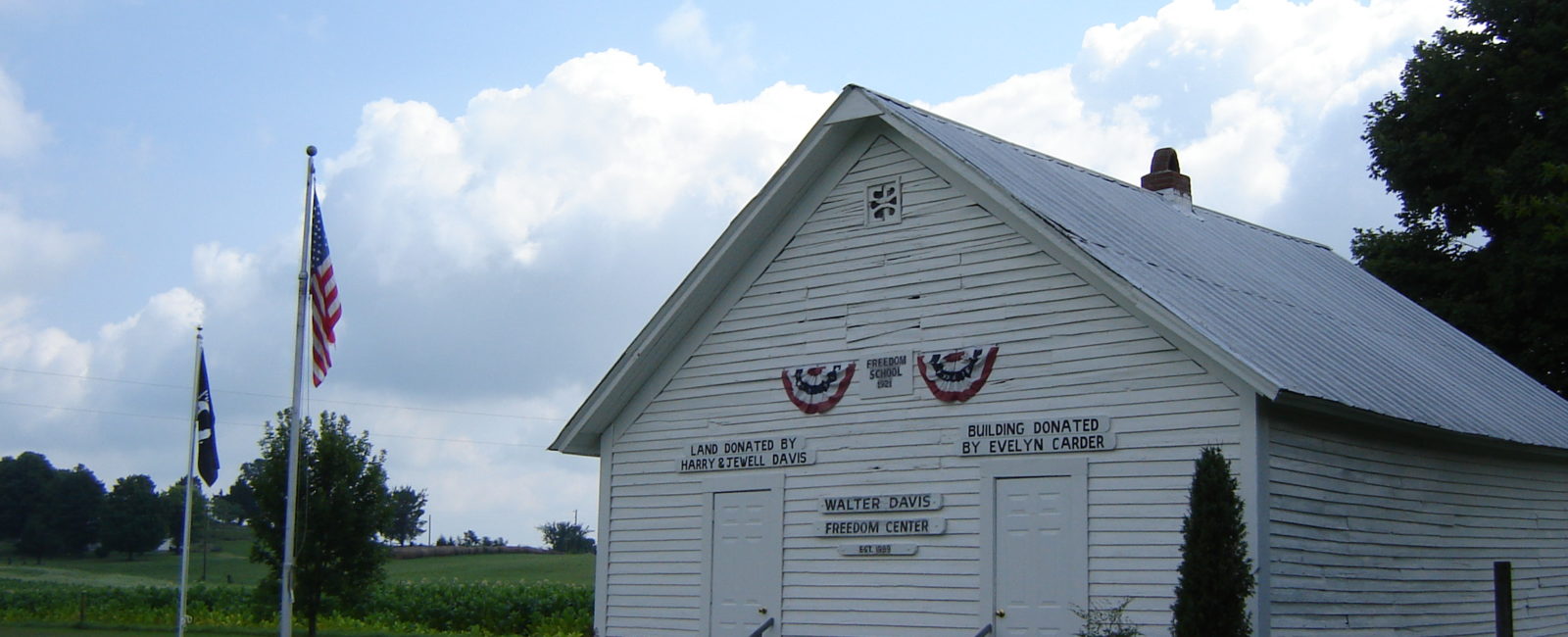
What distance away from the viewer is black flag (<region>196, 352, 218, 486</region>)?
90.0 feet

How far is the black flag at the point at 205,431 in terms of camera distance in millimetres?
27422

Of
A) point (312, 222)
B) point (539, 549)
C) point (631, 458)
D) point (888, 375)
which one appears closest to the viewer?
point (888, 375)

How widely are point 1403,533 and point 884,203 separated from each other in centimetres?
638

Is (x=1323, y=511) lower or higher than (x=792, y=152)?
lower

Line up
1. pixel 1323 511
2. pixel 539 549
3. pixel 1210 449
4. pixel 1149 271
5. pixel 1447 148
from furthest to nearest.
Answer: pixel 539 549 < pixel 1447 148 < pixel 1149 271 < pixel 1323 511 < pixel 1210 449

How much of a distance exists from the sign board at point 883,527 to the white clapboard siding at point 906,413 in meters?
0.10

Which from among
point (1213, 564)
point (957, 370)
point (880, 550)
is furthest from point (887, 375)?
point (1213, 564)

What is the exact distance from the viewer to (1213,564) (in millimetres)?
12938

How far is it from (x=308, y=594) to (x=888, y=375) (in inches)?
684

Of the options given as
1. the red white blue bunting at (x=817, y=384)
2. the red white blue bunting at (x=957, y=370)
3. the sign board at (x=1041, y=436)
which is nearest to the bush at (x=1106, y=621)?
the sign board at (x=1041, y=436)

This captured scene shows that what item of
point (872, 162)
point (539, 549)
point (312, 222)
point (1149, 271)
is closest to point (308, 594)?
point (312, 222)

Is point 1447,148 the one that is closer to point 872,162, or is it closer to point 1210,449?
point 872,162

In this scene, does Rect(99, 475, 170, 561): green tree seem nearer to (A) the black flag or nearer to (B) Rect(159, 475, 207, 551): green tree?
(B) Rect(159, 475, 207, 551): green tree

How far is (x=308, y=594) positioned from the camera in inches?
1190
